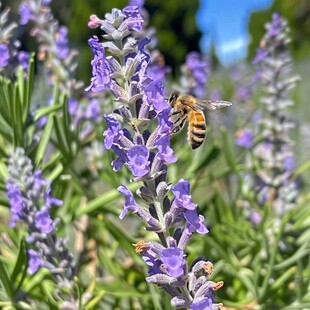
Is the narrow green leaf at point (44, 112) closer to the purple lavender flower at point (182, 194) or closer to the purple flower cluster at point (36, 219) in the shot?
the purple flower cluster at point (36, 219)

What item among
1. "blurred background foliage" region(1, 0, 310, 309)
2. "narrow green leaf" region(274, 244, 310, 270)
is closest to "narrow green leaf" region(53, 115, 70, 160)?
"blurred background foliage" region(1, 0, 310, 309)

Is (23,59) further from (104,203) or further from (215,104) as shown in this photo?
(215,104)

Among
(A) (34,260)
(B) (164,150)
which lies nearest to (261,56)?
(A) (34,260)

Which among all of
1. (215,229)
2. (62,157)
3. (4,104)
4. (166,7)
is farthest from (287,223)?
(166,7)

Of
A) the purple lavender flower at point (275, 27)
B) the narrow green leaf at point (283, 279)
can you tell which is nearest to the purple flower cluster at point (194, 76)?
the purple lavender flower at point (275, 27)

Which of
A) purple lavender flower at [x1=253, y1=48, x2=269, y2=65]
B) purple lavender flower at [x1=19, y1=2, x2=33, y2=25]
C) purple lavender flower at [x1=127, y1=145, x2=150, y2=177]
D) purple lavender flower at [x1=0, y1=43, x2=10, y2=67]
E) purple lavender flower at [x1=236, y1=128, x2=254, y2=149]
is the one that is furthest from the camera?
purple lavender flower at [x1=236, y1=128, x2=254, y2=149]

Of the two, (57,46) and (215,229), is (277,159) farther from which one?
(57,46)

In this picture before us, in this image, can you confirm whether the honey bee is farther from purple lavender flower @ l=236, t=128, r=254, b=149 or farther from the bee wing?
purple lavender flower @ l=236, t=128, r=254, b=149
